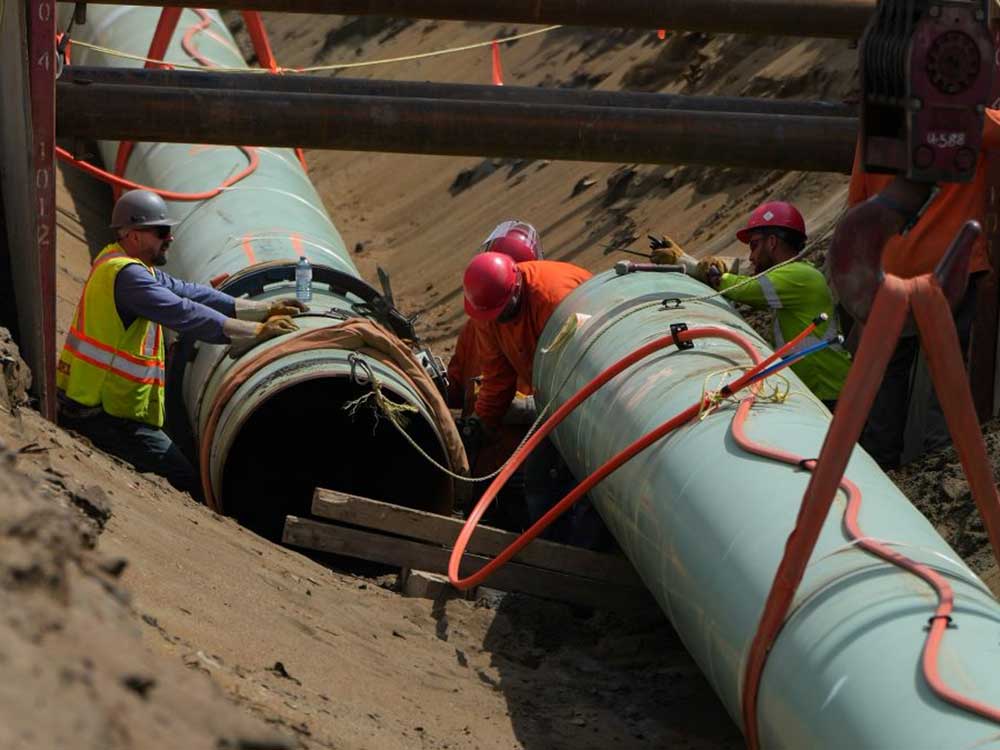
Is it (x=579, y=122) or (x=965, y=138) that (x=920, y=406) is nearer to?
(x=579, y=122)

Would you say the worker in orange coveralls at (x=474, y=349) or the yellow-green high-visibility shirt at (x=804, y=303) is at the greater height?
the yellow-green high-visibility shirt at (x=804, y=303)

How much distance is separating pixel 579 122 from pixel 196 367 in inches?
96.3

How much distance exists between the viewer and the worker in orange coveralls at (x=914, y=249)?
449 centimetres

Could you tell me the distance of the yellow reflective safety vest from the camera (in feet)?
24.8

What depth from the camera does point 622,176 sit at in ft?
43.9

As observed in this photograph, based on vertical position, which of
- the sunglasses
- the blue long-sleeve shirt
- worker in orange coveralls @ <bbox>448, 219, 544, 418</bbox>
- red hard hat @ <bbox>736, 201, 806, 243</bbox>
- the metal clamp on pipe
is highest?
red hard hat @ <bbox>736, 201, 806, 243</bbox>

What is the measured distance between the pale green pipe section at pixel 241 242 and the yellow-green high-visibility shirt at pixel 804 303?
169 centimetres

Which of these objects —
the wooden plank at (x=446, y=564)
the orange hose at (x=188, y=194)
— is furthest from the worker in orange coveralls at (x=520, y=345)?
the orange hose at (x=188, y=194)

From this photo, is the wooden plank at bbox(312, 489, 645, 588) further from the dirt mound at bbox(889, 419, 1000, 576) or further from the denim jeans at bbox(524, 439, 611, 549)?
the dirt mound at bbox(889, 419, 1000, 576)

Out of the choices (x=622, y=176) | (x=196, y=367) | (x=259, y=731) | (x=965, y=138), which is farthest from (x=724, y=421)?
(x=622, y=176)

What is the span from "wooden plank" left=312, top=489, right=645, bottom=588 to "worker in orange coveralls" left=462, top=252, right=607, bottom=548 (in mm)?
678

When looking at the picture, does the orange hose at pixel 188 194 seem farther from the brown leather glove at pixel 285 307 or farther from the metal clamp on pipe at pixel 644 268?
the metal clamp on pipe at pixel 644 268

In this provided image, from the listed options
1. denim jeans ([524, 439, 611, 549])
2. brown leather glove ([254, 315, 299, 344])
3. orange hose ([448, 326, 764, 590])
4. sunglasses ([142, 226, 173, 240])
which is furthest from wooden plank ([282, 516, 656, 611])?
sunglasses ([142, 226, 173, 240])

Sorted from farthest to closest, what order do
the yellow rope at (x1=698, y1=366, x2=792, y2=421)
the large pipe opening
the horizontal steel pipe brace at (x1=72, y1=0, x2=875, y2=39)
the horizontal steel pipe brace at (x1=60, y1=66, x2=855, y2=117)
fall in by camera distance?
the large pipe opening, the horizontal steel pipe brace at (x1=72, y1=0, x2=875, y2=39), the horizontal steel pipe brace at (x1=60, y1=66, x2=855, y2=117), the yellow rope at (x1=698, y1=366, x2=792, y2=421)
